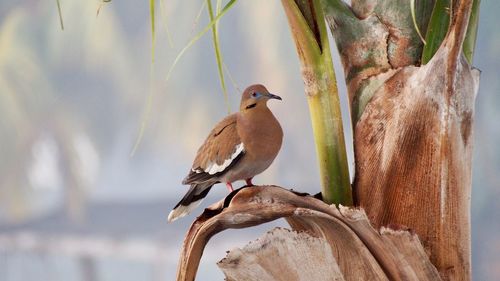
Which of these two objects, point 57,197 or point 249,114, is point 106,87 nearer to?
point 57,197

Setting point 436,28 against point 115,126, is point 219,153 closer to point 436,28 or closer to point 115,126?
point 436,28

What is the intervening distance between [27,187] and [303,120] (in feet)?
2.23

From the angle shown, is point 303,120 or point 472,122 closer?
point 472,122

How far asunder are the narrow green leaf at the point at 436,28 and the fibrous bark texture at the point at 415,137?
2 centimetres

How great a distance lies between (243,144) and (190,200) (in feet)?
0.35

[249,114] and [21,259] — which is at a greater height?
[249,114]

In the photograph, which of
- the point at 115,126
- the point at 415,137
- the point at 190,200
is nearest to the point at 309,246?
the point at 415,137

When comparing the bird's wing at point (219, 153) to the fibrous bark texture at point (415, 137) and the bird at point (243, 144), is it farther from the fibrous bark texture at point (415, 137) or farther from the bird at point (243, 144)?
the fibrous bark texture at point (415, 137)

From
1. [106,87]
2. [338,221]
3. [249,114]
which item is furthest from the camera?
[106,87]

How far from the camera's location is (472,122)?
0.60m

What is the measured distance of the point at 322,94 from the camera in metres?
0.60

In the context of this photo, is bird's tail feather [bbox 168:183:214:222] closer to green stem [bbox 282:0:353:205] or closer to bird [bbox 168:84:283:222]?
bird [bbox 168:84:283:222]

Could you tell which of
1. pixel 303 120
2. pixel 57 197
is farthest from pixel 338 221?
pixel 57 197

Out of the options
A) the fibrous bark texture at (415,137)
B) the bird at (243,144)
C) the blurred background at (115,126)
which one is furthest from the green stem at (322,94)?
the blurred background at (115,126)
